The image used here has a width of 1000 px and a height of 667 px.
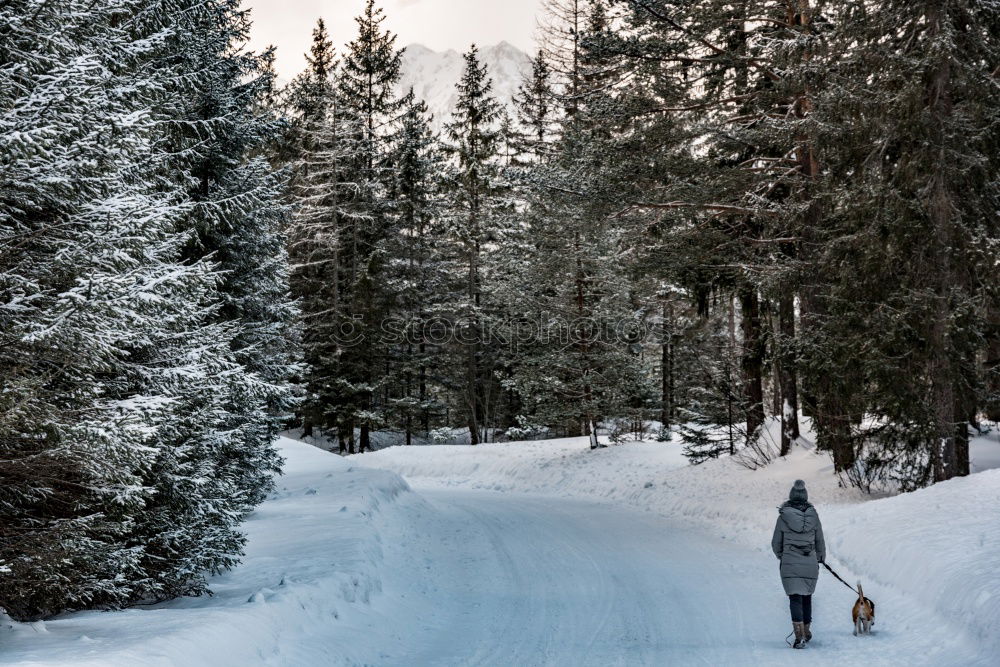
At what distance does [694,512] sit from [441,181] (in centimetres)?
2336

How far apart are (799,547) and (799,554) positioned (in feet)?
0.32

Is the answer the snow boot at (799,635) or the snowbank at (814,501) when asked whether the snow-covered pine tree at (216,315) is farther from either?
the snowbank at (814,501)

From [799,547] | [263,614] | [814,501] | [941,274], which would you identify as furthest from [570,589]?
[941,274]

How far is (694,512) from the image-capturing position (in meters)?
16.5

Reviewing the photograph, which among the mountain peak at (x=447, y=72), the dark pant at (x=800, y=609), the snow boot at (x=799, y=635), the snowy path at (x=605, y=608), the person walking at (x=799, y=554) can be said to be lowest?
the snowy path at (x=605, y=608)

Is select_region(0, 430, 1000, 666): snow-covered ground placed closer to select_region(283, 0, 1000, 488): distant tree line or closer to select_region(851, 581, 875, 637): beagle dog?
select_region(851, 581, 875, 637): beagle dog

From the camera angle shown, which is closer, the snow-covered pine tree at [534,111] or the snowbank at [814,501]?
the snowbank at [814,501]

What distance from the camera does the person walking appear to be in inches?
294

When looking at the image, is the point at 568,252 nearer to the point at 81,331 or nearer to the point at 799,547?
the point at 799,547

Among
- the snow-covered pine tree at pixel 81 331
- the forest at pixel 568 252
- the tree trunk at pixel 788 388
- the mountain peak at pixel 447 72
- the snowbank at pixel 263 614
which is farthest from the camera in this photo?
the mountain peak at pixel 447 72

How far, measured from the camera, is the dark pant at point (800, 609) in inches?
293

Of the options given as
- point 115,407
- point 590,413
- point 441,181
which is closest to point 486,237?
point 441,181

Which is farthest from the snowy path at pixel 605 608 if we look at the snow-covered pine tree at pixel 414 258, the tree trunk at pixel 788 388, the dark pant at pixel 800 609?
the snow-covered pine tree at pixel 414 258

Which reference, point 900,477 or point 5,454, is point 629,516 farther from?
point 5,454
